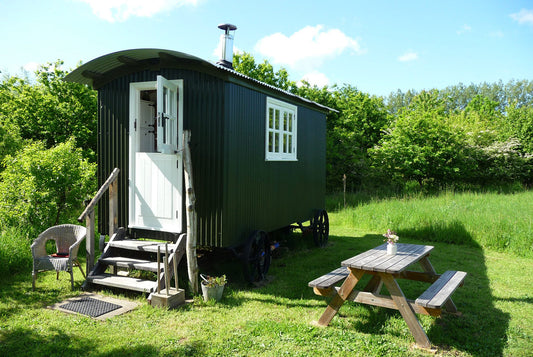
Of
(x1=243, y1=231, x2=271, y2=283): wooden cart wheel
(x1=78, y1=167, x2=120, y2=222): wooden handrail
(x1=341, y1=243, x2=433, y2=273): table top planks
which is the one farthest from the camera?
(x1=243, y1=231, x2=271, y2=283): wooden cart wheel

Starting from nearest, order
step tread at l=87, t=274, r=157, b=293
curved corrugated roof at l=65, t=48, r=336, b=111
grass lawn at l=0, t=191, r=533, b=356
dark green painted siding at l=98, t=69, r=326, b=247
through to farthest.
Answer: grass lawn at l=0, t=191, r=533, b=356, step tread at l=87, t=274, r=157, b=293, curved corrugated roof at l=65, t=48, r=336, b=111, dark green painted siding at l=98, t=69, r=326, b=247

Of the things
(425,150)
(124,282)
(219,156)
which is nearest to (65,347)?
(124,282)

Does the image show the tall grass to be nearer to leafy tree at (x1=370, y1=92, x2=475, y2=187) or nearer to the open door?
leafy tree at (x1=370, y1=92, x2=475, y2=187)

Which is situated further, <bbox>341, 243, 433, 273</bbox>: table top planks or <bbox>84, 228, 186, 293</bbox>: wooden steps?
<bbox>84, 228, 186, 293</bbox>: wooden steps

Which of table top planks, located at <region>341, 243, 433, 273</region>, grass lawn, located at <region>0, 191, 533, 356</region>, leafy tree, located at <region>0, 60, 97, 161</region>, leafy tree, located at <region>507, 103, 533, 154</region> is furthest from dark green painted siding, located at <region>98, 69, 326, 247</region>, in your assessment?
leafy tree, located at <region>507, 103, 533, 154</region>

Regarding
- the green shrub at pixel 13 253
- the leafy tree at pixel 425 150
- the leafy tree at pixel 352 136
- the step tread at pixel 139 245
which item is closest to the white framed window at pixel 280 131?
the step tread at pixel 139 245

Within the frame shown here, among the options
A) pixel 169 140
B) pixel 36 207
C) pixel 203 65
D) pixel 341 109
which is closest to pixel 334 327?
pixel 169 140

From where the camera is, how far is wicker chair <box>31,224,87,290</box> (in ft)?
16.7

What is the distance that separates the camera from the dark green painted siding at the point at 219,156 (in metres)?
5.31

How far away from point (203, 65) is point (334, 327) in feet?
12.0

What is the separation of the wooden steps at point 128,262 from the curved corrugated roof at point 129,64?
2.31 m

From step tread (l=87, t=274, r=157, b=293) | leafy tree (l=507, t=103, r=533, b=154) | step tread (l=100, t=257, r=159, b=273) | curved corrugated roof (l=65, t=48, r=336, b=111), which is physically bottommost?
step tread (l=87, t=274, r=157, b=293)

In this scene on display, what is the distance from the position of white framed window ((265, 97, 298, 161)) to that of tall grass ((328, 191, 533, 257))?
428 centimetres

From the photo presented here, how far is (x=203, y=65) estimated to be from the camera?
5.30 m
